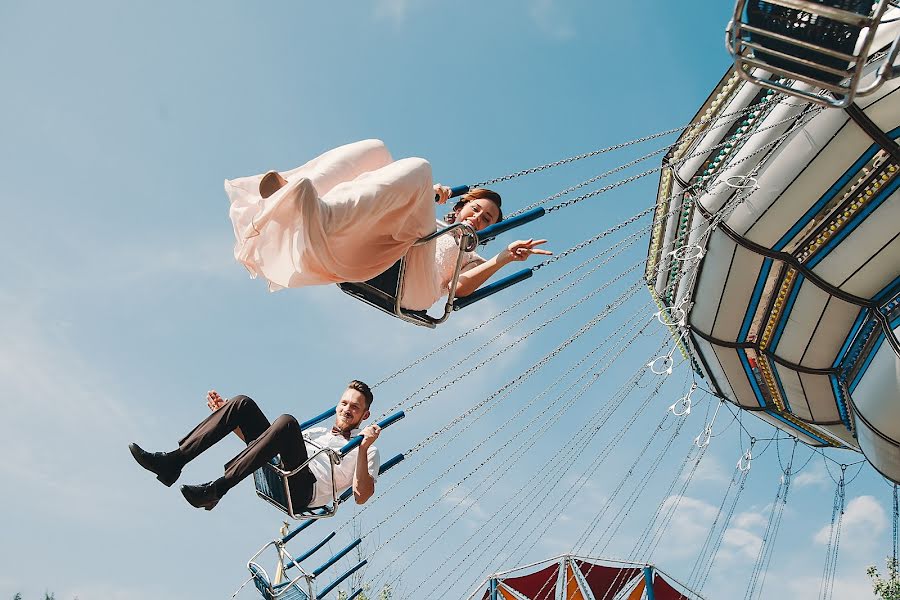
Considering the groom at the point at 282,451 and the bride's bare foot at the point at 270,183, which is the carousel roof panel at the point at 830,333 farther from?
the bride's bare foot at the point at 270,183

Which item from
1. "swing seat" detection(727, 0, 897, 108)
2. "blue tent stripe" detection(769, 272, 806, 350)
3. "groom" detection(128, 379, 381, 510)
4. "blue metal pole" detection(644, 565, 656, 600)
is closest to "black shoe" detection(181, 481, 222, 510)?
"groom" detection(128, 379, 381, 510)

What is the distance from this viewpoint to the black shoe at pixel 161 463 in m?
3.94

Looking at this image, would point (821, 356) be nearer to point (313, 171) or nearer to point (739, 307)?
point (739, 307)

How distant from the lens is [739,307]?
6.45 metres

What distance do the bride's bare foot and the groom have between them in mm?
1227

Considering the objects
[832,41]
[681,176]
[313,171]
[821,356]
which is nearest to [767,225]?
[681,176]

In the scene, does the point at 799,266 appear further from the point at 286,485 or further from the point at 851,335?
the point at 286,485

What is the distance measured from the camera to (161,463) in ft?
13.1

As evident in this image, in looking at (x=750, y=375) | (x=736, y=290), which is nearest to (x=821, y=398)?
(x=750, y=375)

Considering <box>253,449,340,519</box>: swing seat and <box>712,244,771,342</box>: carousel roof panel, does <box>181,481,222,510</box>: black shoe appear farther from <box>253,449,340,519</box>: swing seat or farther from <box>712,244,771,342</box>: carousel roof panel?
<box>712,244,771,342</box>: carousel roof panel

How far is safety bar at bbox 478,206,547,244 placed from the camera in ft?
13.5

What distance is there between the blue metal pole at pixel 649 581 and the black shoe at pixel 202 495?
7.96 metres

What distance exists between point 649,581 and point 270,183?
8.76 metres

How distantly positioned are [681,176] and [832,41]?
105 inches
